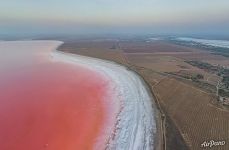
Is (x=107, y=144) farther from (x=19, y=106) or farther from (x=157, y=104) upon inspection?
(x=19, y=106)

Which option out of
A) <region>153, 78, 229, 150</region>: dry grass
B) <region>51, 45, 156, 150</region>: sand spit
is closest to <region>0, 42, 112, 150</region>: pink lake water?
<region>51, 45, 156, 150</region>: sand spit

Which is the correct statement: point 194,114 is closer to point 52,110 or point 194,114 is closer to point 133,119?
point 133,119

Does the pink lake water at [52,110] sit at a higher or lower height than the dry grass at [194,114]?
lower

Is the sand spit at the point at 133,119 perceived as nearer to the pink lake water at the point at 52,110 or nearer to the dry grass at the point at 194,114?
the pink lake water at the point at 52,110

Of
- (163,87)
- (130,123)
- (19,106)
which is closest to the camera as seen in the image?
(130,123)

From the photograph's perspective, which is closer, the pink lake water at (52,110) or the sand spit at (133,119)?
the sand spit at (133,119)

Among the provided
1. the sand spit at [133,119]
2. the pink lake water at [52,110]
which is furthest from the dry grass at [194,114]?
the pink lake water at [52,110]

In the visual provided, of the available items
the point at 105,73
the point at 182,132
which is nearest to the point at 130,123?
the point at 182,132

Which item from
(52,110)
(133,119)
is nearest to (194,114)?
(133,119)
